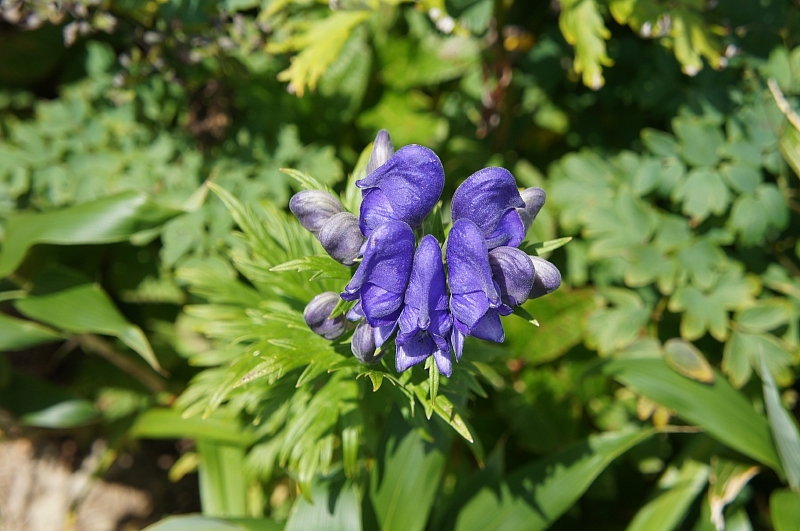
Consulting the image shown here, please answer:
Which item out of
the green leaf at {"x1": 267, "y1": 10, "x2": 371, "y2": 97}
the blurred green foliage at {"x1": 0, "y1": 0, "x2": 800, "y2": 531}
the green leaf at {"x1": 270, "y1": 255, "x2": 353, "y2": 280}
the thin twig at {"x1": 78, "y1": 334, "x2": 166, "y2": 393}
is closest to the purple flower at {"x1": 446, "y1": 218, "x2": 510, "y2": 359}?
the green leaf at {"x1": 270, "y1": 255, "x2": 353, "y2": 280}

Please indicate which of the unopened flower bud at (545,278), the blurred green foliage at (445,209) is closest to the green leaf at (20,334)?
the blurred green foliage at (445,209)

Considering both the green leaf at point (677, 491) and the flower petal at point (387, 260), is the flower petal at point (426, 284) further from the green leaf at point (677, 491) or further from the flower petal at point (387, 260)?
the green leaf at point (677, 491)

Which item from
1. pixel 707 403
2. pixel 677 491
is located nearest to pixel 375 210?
pixel 707 403

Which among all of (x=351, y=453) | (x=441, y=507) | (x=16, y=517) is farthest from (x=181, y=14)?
(x=16, y=517)

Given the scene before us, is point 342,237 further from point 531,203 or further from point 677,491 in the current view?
point 677,491

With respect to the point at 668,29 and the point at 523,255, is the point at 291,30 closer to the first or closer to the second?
the point at 668,29

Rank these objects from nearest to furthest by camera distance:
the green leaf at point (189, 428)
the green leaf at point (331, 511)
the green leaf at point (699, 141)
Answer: the green leaf at point (331, 511), the green leaf at point (699, 141), the green leaf at point (189, 428)

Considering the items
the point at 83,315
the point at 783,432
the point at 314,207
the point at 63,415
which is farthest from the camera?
the point at 63,415
